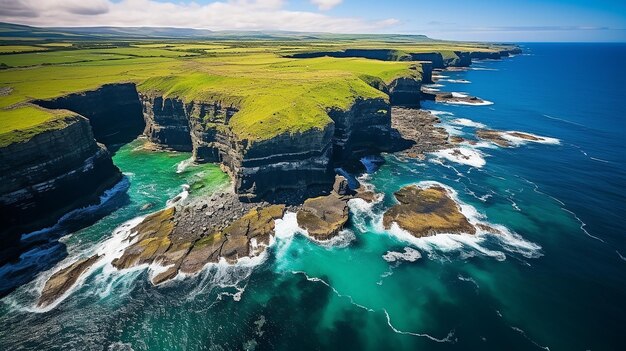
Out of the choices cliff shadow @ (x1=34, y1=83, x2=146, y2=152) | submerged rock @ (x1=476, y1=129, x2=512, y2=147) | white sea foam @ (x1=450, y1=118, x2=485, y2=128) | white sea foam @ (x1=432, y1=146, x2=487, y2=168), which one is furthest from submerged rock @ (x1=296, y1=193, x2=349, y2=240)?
white sea foam @ (x1=450, y1=118, x2=485, y2=128)

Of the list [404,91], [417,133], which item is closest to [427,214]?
[417,133]

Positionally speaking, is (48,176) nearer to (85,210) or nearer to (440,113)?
(85,210)

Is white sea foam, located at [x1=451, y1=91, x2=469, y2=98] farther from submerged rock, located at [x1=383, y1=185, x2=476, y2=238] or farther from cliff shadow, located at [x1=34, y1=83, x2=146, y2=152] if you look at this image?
cliff shadow, located at [x1=34, y1=83, x2=146, y2=152]

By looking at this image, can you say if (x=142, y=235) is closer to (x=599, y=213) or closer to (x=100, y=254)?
(x=100, y=254)

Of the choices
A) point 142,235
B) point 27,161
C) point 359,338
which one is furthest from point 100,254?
point 359,338

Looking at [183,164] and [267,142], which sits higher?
[267,142]

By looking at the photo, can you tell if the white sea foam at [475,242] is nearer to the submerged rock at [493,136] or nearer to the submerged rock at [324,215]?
the submerged rock at [324,215]
